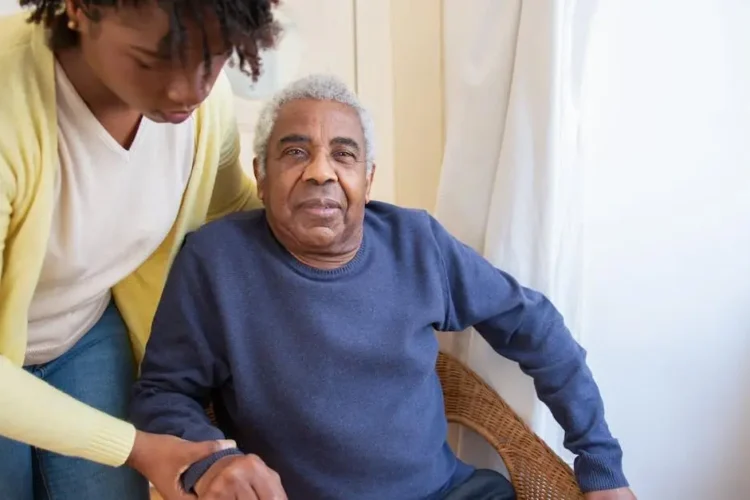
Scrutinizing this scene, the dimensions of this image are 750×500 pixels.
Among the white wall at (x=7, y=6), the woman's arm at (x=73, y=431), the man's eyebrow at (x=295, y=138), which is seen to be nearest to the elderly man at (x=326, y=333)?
the man's eyebrow at (x=295, y=138)

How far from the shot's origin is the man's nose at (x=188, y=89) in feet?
Result: 2.72

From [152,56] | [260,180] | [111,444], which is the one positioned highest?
[152,56]

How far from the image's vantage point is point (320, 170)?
1.21m

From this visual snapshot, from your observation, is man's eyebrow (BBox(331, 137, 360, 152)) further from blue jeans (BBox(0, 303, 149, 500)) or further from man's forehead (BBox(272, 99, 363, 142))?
blue jeans (BBox(0, 303, 149, 500))

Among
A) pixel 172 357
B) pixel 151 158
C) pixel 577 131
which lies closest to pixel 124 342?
pixel 172 357

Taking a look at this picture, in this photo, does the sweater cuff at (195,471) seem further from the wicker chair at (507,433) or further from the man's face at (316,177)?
the wicker chair at (507,433)

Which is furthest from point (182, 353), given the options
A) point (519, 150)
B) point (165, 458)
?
point (519, 150)

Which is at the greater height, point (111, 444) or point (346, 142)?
point (346, 142)

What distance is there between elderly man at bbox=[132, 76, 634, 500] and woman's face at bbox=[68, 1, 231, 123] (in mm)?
378

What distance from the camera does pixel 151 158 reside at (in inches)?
44.3

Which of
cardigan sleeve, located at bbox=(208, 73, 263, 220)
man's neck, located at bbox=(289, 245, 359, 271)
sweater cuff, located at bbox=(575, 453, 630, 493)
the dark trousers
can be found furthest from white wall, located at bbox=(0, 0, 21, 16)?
sweater cuff, located at bbox=(575, 453, 630, 493)

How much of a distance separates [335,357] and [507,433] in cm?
40

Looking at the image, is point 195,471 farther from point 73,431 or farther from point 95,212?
point 95,212

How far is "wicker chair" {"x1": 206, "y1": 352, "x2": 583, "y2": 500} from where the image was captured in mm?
1312
